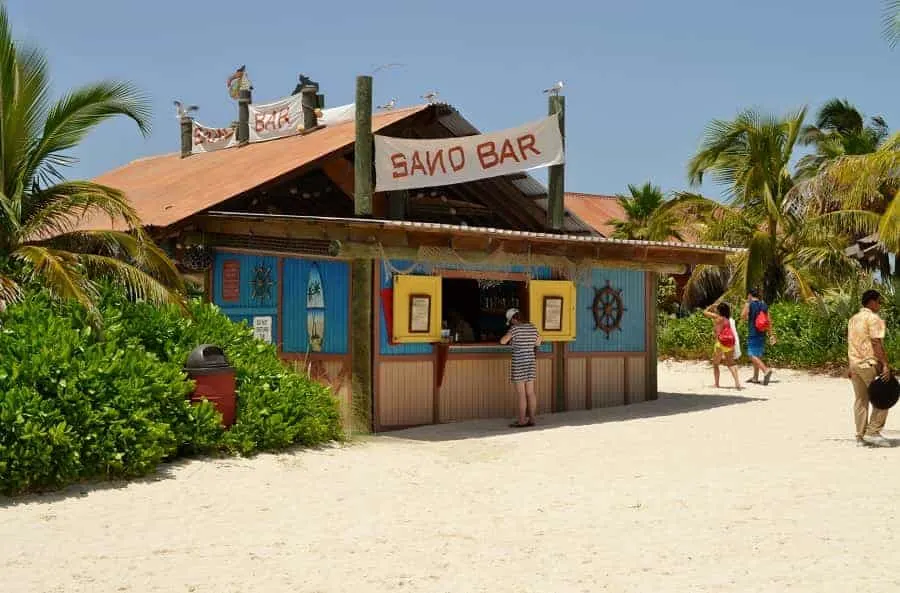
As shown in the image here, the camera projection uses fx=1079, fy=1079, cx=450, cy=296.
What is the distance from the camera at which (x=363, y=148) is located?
1308 centimetres

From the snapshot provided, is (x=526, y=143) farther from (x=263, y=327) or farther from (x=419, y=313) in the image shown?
(x=263, y=327)

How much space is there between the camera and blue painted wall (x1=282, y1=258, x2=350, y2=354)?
12.3m

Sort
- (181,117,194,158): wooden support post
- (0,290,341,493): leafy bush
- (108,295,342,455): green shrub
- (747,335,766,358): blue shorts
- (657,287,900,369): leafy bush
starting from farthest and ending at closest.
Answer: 1. (657,287,900,369): leafy bush
2. (181,117,194,158): wooden support post
3. (747,335,766,358): blue shorts
4. (108,295,342,455): green shrub
5. (0,290,341,493): leafy bush

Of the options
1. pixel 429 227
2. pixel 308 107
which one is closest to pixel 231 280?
pixel 429 227

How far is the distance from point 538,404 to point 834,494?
6172 millimetres

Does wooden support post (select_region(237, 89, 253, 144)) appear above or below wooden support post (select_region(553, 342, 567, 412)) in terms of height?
above

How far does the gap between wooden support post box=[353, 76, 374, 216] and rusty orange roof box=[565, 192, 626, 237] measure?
22.3 m

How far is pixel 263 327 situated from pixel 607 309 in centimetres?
499

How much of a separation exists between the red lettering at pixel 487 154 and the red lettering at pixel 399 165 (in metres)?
1.12

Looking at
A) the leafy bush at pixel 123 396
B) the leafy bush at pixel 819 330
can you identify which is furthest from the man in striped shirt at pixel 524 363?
the leafy bush at pixel 819 330

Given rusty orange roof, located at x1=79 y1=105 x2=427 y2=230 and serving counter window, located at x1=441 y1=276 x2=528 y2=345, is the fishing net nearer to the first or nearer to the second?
rusty orange roof, located at x1=79 y1=105 x2=427 y2=230

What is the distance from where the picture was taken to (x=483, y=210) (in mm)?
16172

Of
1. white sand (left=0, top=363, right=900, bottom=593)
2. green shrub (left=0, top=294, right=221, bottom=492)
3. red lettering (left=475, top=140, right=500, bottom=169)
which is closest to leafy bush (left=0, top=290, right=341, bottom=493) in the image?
green shrub (left=0, top=294, right=221, bottom=492)

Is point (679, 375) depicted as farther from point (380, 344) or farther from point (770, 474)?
point (770, 474)
